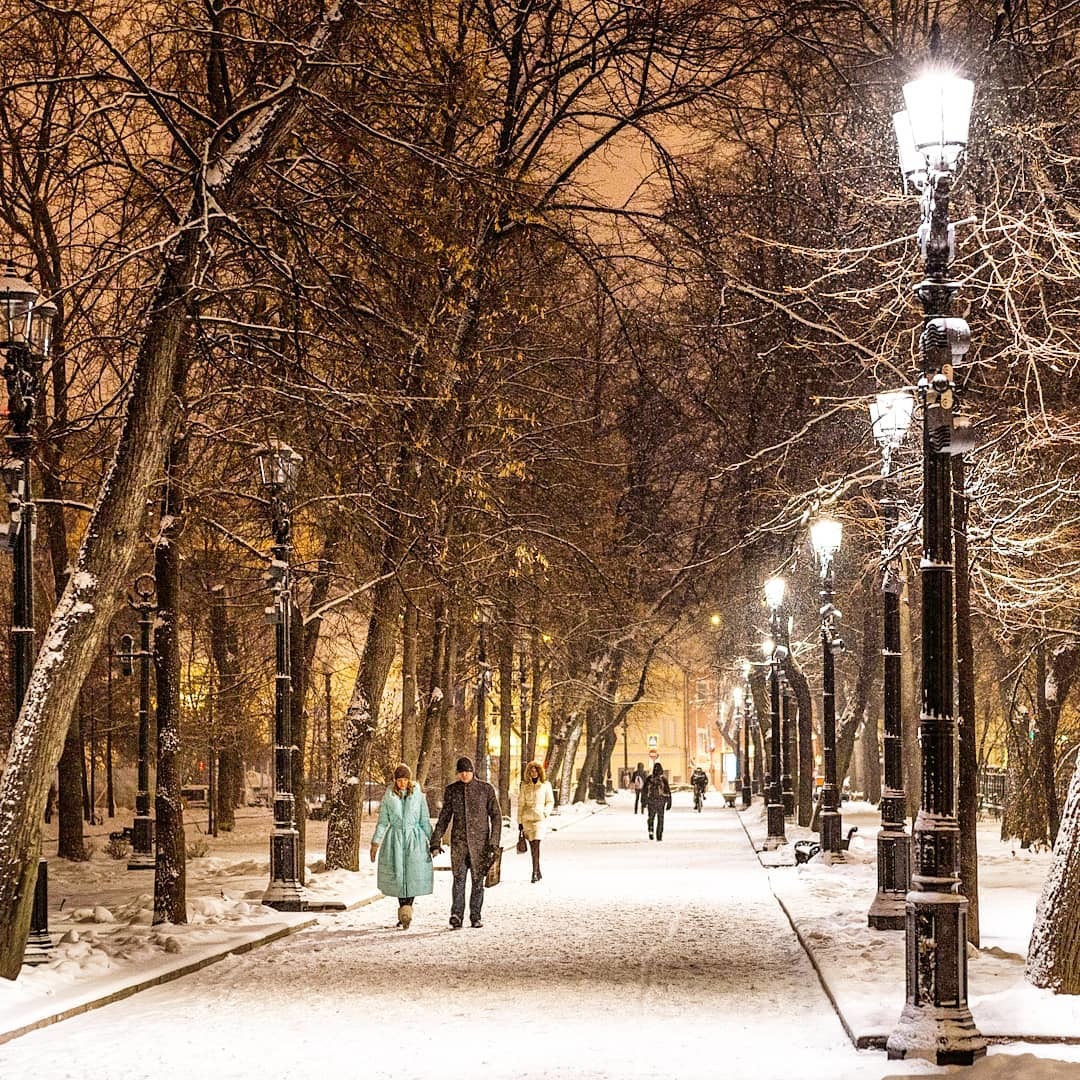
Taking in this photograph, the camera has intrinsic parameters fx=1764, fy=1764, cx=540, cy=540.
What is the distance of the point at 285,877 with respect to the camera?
21.0 metres

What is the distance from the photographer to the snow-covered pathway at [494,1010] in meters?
10.5

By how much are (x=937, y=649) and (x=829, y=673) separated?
1609 centimetres

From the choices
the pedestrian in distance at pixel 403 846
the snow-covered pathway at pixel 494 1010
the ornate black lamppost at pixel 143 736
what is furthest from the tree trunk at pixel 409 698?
the pedestrian in distance at pixel 403 846

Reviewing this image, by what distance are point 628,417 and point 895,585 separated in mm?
22475

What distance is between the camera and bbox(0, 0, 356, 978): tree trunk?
45.2 ft

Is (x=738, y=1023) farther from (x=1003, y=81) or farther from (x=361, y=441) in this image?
(x=1003, y=81)

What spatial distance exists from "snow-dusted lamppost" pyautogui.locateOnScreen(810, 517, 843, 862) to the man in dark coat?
23.0 ft

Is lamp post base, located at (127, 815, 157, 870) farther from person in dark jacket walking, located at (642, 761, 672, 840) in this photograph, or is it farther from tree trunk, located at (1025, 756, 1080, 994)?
tree trunk, located at (1025, 756, 1080, 994)

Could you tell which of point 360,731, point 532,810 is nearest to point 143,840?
point 360,731

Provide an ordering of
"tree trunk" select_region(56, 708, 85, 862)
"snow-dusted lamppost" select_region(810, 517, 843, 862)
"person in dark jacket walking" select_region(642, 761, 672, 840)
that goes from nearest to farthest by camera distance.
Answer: "snow-dusted lamppost" select_region(810, 517, 843, 862), "tree trunk" select_region(56, 708, 85, 862), "person in dark jacket walking" select_region(642, 761, 672, 840)

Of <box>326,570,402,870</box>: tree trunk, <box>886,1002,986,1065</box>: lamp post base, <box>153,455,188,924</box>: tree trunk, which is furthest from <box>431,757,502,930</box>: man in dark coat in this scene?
<box>886,1002,986,1065</box>: lamp post base

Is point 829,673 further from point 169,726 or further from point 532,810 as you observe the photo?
point 169,726

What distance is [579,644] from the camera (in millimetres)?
54938

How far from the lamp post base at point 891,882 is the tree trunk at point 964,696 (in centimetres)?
174
